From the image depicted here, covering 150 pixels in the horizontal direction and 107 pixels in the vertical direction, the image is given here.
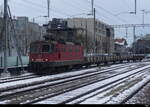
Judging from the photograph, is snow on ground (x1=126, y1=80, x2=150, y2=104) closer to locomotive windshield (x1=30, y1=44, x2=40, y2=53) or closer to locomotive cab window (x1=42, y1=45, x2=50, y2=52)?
locomotive cab window (x1=42, y1=45, x2=50, y2=52)

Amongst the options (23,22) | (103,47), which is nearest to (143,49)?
(103,47)

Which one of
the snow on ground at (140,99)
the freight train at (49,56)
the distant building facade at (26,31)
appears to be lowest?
the snow on ground at (140,99)

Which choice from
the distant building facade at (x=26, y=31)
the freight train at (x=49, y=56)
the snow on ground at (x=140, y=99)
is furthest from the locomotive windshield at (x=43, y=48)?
the distant building facade at (x=26, y=31)

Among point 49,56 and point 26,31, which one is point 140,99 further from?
point 26,31

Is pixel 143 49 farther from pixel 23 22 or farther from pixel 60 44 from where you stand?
pixel 60 44

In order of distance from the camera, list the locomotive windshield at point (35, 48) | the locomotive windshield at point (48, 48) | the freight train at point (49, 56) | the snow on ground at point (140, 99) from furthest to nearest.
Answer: the locomotive windshield at point (35, 48) < the locomotive windshield at point (48, 48) < the freight train at point (49, 56) < the snow on ground at point (140, 99)

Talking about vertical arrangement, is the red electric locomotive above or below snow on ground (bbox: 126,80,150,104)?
above

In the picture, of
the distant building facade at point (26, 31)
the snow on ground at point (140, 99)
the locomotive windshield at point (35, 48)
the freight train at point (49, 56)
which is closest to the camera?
the snow on ground at point (140, 99)

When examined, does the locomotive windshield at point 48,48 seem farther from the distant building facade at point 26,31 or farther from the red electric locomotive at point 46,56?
the distant building facade at point 26,31

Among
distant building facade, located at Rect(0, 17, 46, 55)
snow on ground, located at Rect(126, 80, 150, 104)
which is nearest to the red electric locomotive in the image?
snow on ground, located at Rect(126, 80, 150, 104)

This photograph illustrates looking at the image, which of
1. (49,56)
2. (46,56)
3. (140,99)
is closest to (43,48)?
(46,56)

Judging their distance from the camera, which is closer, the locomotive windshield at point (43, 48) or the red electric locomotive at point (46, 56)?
the red electric locomotive at point (46, 56)

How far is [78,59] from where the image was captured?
4419 centimetres

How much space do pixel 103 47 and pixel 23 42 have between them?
3933cm
